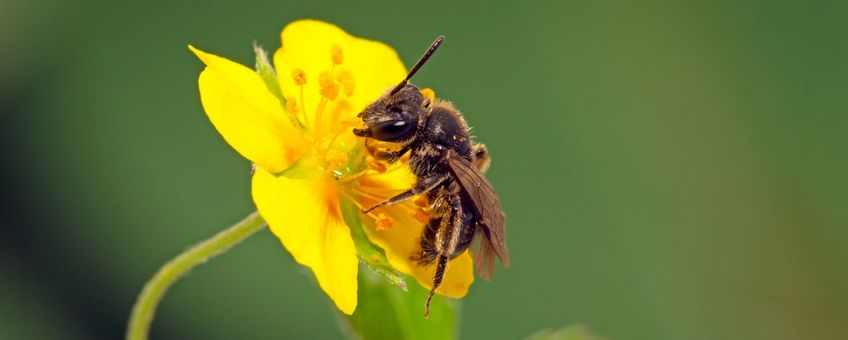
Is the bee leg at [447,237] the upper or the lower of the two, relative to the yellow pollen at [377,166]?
lower

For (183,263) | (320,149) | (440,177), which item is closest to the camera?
(183,263)

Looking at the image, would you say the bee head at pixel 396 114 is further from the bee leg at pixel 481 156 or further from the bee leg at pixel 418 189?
the bee leg at pixel 481 156

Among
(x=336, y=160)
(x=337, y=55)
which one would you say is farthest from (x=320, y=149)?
(x=337, y=55)

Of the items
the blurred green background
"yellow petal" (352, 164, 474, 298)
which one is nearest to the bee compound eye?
"yellow petal" (352, 164, 474, 298)

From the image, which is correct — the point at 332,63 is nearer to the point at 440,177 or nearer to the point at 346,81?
the point at 346,81

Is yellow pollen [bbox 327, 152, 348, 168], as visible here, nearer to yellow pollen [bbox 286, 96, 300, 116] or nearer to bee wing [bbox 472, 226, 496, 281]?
yellow pollen [bbox 286, 96, 300, 116]

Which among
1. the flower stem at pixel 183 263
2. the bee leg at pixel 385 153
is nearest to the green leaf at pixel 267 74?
the bee leg at pixel 385 153

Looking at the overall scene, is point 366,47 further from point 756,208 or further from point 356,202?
point 756,208
